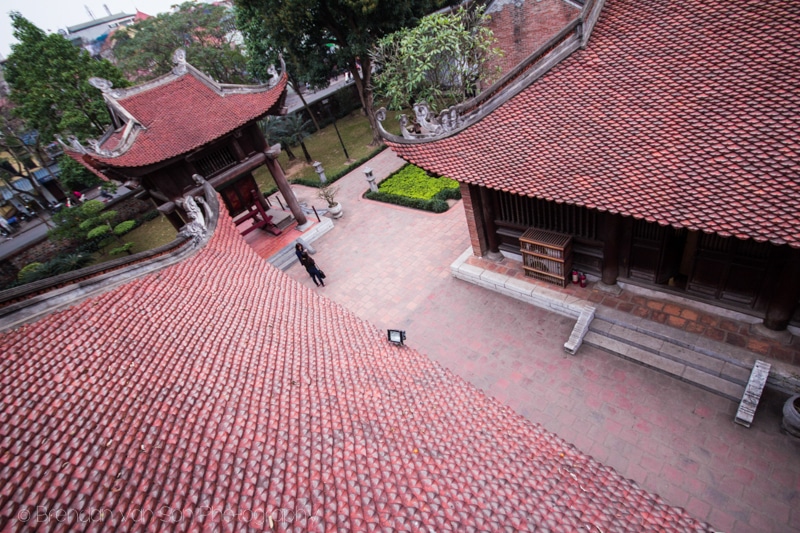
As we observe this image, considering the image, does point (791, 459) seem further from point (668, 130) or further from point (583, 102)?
point (583, 102)

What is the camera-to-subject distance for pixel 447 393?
6.78 m

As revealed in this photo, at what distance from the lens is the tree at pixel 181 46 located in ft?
111

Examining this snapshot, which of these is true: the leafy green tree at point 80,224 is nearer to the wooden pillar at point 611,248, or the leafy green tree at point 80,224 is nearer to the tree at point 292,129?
the tree at point 292,129

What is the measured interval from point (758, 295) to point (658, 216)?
4.21 metres

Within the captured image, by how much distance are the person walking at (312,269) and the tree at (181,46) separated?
26040 millimetres

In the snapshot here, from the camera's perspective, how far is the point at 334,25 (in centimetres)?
2428

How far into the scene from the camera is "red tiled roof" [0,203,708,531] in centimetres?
409

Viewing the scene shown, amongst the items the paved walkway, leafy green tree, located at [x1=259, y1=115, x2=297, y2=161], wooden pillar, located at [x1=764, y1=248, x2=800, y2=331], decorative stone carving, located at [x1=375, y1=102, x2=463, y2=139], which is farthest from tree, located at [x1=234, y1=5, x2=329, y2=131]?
wooden pillar, located at [x1=764, y1=248, x2=800, y2=331]

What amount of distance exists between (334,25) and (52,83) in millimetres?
18397

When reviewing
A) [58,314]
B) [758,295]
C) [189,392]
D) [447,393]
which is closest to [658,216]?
[758,295]

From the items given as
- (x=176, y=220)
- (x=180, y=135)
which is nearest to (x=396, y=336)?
(x=180, y=135)

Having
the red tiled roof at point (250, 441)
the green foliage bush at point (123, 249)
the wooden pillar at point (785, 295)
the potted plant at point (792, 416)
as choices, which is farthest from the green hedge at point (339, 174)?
the potted plant at point (792, 416)

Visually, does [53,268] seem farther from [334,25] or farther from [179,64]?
[334,25]

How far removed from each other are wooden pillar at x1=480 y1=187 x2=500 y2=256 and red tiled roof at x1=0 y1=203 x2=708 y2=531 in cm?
678
